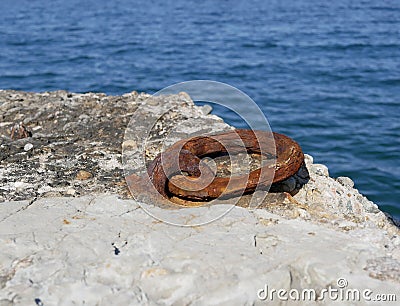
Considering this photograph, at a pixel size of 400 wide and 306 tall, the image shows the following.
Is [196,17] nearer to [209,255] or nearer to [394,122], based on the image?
[394,122]

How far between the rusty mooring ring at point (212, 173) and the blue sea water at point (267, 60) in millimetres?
3046

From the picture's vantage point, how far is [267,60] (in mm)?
12070

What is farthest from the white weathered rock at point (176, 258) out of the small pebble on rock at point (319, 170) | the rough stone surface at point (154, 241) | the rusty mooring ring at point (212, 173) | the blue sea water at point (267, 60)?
the blue sea water at point (267, 60)

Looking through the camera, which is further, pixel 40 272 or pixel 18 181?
pixel 18 181

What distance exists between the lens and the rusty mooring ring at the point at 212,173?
3.47m

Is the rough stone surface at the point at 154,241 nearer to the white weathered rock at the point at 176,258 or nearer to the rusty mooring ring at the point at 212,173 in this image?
the white weathered rock at the point at 176,258

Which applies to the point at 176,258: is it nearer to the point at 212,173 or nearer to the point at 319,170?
the point at 212,173

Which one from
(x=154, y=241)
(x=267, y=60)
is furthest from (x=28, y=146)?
(x=267, y=60)

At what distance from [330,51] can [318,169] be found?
28.6ft

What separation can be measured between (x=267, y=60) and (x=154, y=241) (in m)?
9.58

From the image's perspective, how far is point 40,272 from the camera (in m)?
2.68

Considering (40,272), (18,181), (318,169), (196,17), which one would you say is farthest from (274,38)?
(40,272)

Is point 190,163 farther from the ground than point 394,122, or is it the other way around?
point 190,163

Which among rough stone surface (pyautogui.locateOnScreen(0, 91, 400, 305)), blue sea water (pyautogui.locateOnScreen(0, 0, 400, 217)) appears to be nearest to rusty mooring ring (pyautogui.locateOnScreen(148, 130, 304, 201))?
rough stone surface (pyautogui.locateOnScreen(0, 91, 400, 305))
